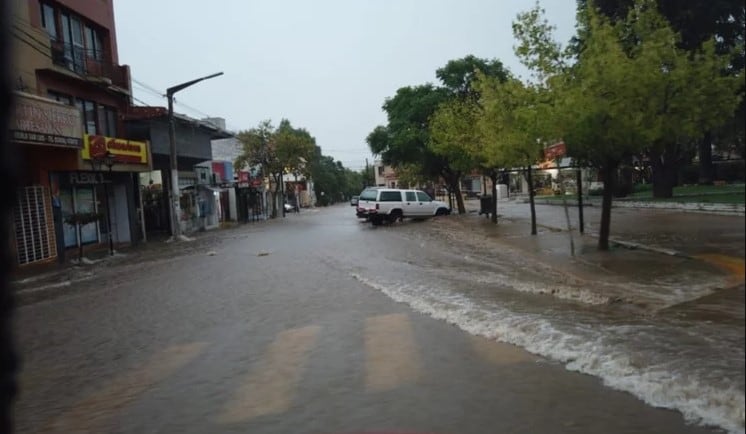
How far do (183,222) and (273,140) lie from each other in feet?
71.4

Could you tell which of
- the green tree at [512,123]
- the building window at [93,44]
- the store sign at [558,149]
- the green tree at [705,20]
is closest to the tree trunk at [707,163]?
the green tree at [705,20]

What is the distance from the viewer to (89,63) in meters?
24.4

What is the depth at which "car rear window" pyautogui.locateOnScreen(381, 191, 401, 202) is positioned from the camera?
3141 cm

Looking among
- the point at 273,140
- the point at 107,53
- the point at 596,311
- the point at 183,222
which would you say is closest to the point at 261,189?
the point at 273,140

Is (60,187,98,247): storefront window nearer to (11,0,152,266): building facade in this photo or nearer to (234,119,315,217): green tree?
(11,0,152,266): building facade

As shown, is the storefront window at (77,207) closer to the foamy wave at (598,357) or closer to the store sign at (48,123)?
the store sign at (48,123)

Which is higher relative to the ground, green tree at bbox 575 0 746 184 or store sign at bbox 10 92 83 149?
green tree at bbox 575 0 746 184

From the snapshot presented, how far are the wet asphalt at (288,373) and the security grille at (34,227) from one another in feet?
28.9

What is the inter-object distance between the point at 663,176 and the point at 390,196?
12399 millimetres

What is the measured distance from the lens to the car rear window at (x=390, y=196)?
31406 mm

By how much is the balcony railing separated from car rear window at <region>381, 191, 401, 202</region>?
12.5 meters

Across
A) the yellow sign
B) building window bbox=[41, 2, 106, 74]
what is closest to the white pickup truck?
the yellow sign

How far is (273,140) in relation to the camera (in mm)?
54969

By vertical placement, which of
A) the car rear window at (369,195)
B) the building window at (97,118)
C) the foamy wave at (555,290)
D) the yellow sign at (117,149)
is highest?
the building window at (97,118)
